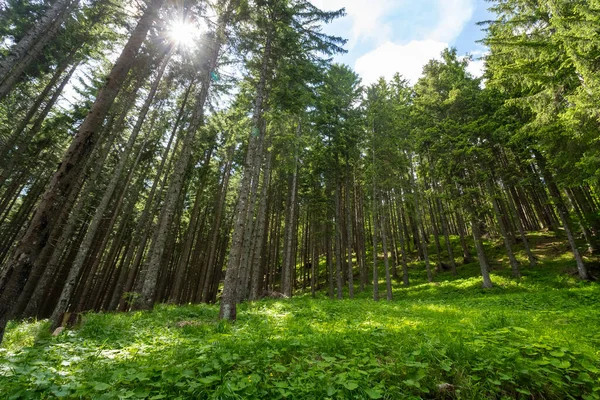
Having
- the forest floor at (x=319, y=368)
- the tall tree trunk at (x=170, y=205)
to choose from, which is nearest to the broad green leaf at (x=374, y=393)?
the forest floor at (x=319, y=368)

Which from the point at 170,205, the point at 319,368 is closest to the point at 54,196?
the point at 319,368

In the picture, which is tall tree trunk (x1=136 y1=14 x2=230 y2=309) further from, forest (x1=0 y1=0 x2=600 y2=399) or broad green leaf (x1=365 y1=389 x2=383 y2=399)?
broad green leaf (x1=365 y1=389 x2=383 y2=399)

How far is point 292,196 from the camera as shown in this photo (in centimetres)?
1853

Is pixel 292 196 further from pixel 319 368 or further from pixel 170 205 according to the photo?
pixel 319 368

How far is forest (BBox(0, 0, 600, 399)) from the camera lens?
3.51 meters

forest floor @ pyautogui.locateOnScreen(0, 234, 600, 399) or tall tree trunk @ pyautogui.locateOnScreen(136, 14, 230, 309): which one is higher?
tall tree trunk @ pyautogui.locateOnScreen(136, 14, 230, 309)

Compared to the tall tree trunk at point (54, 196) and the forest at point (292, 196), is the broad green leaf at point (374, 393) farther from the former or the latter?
the tall tree trunk at point (54, 196)

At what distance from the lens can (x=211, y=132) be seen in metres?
20.5

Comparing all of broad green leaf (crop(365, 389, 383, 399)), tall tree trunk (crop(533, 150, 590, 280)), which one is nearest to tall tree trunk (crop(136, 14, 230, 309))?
broad green leaf (crop(365, 389, 383, 399))

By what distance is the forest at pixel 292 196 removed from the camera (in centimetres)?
351

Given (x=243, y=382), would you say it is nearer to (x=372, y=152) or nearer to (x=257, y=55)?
(x=257, y=55)


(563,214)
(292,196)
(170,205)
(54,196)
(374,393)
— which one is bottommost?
(374,393)

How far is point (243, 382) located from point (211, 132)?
1996 cm

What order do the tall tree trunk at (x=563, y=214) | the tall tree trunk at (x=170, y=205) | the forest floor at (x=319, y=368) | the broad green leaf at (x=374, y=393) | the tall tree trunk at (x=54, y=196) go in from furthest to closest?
the tall tree trunk at (x=563, y=214)
the tall tree trunk at (x=170, y=205)
the tall tree trunk at (x=54, y=196)
the forest floor at (x=319, y=368)
the broad green leaf at (x=374, y=393)
